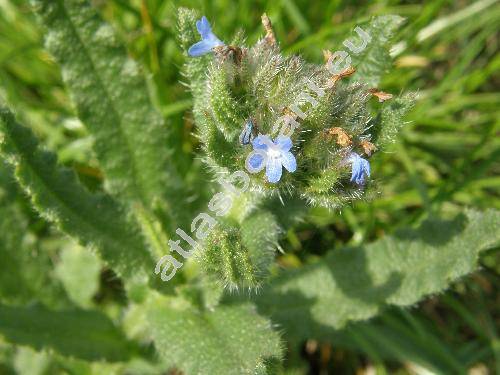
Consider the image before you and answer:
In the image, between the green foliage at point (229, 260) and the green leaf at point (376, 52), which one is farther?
the green leaf at point (376, 52)

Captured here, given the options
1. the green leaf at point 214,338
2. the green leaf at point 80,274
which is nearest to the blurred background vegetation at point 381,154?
the green leaf at point 80,274

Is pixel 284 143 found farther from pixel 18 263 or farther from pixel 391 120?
pixel 18 263

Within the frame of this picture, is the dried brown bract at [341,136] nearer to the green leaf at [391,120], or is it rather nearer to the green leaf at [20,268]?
the green leaf at [391,120]

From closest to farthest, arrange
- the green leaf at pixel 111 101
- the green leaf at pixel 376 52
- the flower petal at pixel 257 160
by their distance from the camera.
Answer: the flower petal at pixel 257 160 < the green leaf at pixel 376 52 < the green leaf at pixel 111 101

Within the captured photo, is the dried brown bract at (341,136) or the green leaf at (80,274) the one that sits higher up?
the green leaf at (80,274)

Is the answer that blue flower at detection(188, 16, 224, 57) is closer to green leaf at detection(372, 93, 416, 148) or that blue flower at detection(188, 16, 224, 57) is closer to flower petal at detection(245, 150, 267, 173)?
flower petal at detection(245, 150, 267, 173)

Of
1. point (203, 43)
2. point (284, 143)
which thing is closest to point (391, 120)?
point (284, 143)

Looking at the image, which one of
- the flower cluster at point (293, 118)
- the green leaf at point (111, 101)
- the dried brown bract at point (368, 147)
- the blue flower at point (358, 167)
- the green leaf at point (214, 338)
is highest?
the green leaf at point (111, 101)
